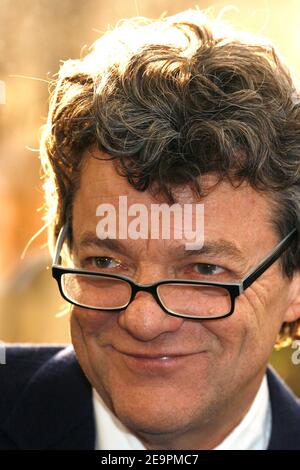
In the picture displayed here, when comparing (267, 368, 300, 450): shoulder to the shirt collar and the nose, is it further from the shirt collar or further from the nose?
the nose

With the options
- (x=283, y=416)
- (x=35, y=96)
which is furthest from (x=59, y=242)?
(x=35, y=96)

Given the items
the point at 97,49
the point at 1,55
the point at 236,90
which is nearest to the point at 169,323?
the point at 236,90

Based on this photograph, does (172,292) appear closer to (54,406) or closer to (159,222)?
(159,222)

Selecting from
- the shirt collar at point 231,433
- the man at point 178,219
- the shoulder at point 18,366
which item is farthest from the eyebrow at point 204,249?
the shoulder at point 18,366

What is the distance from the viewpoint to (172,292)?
72.5 inches

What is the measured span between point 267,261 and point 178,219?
10.4 inches

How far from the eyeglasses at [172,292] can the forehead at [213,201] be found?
0.09m

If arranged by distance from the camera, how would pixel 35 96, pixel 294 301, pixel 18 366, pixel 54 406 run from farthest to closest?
pixel 35 96, pixel 18 366, pixel 54 406, pixel 294 301

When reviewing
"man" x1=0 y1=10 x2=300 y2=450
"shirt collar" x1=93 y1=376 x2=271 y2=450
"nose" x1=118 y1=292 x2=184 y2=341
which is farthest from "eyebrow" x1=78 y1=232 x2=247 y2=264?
"shirt collar" x1=93 y1=376 x2=271 y2=450

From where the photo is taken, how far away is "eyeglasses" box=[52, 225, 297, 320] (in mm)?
1810

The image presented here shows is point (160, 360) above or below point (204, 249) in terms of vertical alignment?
below

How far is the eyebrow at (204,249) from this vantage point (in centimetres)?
183

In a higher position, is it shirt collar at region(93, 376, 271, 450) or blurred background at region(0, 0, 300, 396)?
blurred background at region(0, 0, 300, 396)

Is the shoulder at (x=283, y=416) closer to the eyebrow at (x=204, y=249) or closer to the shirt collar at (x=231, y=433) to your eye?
the shirt collar at (x=231, y=433)
